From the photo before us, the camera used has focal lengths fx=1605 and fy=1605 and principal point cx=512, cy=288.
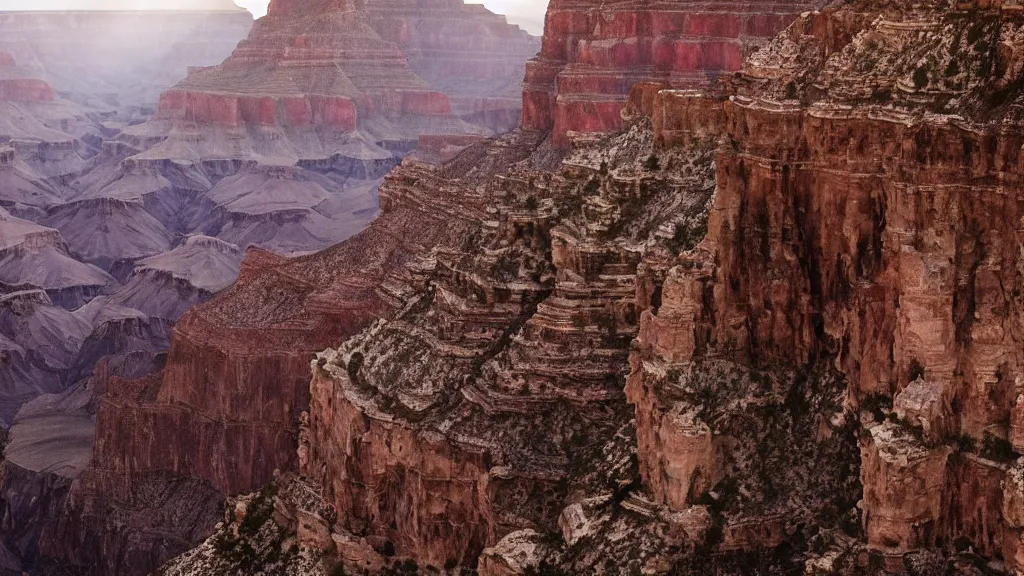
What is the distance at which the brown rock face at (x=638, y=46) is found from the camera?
2416 inches

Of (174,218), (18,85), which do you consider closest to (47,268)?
(174,218)

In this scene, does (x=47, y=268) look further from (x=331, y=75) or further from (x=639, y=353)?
(x=639, y=353)

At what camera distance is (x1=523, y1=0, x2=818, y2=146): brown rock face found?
61.4 meters

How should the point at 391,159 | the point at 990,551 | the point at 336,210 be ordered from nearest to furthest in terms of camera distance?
the point at 990,551 < the point at 336,210 < the point at 391,159

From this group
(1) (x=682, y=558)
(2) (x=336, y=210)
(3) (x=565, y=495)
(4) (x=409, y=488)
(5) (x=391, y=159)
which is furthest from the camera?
(5) (x=391, y=159)

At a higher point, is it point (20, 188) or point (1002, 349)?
point (1002, 349)

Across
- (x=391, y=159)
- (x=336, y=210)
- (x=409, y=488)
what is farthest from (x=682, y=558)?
(x=391, y=159)

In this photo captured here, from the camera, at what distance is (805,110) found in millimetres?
31062

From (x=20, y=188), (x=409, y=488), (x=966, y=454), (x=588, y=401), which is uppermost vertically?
(x=966, y=454)

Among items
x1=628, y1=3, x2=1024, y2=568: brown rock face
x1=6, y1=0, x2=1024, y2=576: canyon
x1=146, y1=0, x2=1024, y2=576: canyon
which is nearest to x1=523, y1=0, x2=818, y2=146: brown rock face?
x1=6, y1=0, x2=1024, y2=576: canyon

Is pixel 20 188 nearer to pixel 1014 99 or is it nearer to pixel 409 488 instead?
pixel 409 488

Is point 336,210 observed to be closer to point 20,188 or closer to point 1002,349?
point 20,188

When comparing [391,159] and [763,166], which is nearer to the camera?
[763,166]

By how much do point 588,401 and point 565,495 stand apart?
2485 millimetres
